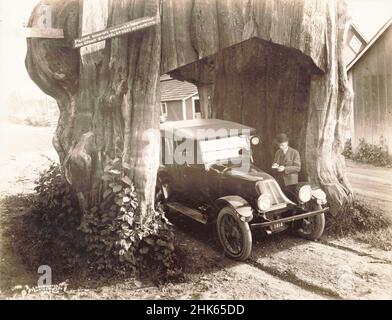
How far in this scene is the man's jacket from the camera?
6.05 m

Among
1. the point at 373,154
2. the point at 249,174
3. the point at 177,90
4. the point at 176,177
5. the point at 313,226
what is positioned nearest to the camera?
the point at 249,174

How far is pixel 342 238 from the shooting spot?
6043 millimetres

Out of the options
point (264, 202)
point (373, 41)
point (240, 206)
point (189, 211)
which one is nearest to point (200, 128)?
point (189, 211)

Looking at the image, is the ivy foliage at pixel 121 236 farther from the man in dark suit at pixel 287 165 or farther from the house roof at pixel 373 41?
the house roof at pixel 373 41

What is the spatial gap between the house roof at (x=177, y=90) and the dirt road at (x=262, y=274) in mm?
11001

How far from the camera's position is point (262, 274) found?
5.04 meters

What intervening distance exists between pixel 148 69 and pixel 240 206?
2244 mm

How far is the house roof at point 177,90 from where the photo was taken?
1672cm

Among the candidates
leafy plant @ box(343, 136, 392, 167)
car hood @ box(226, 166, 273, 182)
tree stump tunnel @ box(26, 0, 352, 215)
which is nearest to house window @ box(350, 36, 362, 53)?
leafy plant @ box(343, 136, 392, 167)

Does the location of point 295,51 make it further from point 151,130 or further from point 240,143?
point 151,130

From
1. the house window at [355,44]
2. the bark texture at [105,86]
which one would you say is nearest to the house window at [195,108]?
the house window at [355,44]

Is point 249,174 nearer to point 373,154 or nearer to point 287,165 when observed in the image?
point 287,165

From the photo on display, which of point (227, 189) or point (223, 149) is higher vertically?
point (223, 149)

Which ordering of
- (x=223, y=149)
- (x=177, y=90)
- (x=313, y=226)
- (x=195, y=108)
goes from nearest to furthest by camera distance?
(x=313, y=226) → (x=223, y=149) → (x=195, y=108) → (x=177, y=90)
